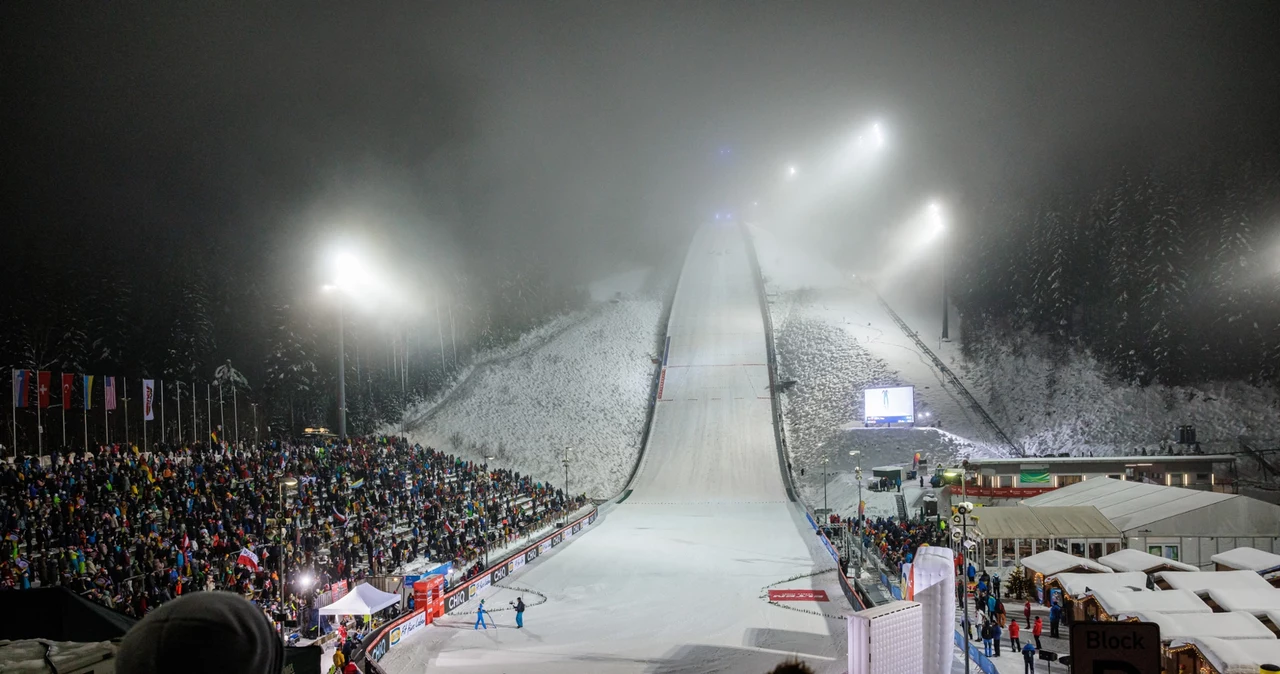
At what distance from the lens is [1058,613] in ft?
55.2

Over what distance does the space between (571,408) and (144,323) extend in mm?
22818

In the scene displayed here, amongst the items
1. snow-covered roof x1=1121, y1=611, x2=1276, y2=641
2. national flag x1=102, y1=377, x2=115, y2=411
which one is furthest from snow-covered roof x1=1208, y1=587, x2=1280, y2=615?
national flag x1=102, y1=377, x2=115, y2=411

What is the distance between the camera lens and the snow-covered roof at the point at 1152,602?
45.0ft

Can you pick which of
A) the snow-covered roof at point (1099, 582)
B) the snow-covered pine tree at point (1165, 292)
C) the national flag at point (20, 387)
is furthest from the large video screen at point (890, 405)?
the national flag at point (20, 387)

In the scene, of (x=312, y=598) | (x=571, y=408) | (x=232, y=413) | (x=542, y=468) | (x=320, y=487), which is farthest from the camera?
(x=571, y=408)

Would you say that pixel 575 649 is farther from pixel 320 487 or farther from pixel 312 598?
pixel 320 487

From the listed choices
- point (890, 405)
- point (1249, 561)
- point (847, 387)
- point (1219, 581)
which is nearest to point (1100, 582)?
point (1219, 581)

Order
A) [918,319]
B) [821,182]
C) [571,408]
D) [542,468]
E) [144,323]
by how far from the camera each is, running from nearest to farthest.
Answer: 1. [144,323]
2. [542,468]
3. [571,408]
4. [918,319]
5. [821,182]

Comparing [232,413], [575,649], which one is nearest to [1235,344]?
[575,649]

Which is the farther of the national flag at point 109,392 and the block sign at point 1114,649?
the national flag at point 109,392

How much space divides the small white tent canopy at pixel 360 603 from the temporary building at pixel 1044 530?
1511 centimetres

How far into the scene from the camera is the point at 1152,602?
1409cm

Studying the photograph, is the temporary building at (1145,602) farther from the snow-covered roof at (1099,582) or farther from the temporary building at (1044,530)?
the temporary building at (1044,530)

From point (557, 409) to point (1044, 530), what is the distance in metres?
30.8
